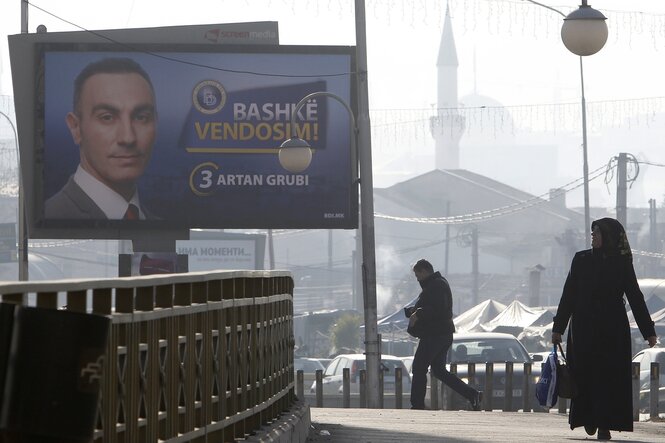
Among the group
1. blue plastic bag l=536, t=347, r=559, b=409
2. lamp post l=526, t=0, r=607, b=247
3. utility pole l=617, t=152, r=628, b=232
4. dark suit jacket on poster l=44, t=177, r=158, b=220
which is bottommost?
blue plastic bag l=536, t=347, r=559, b=409

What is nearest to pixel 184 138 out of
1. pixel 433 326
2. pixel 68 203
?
pixel 68 203

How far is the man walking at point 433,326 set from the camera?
61.5 feet

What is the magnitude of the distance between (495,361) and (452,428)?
50.8 feet

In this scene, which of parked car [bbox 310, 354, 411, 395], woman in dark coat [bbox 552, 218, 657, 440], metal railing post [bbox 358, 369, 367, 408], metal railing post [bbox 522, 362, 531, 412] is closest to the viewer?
woman in dark coat [bbox 552, 218, 657, 440]

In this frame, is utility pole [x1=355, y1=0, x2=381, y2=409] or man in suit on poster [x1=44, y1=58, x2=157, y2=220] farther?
man in suit on poster [x1=44, y1=58, x2=157, y2=220]

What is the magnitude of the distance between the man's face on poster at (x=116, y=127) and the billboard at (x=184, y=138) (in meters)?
0.02

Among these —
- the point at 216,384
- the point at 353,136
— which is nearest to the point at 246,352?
the point at 216,384

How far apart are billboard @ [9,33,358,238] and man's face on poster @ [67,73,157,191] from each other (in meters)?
0.02

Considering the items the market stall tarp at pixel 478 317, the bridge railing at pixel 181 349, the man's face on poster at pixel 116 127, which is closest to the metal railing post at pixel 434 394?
the man's face on poster at pixel 116 127

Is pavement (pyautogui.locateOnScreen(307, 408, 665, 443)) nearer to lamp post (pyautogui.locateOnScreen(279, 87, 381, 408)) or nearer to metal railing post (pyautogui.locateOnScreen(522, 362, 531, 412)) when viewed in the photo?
metal railing post (pyautogui.locateOnScreen(522, 362, 531, 412))

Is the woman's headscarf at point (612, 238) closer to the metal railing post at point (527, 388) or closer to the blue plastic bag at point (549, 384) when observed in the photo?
the blue plastic bag at point (549, 384)

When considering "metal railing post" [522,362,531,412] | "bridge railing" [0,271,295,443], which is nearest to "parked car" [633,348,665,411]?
"metal railing post" [522,362,531,412]

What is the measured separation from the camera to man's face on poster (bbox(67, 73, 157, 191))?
29.2 metres

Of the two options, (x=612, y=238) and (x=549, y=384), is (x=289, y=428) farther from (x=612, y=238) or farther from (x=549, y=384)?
(x=612, y=238)
